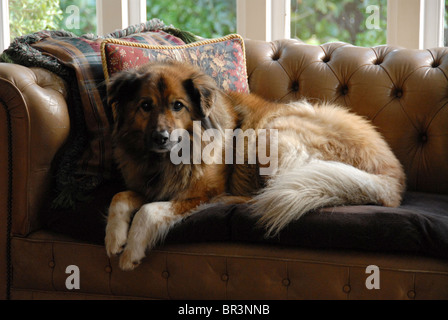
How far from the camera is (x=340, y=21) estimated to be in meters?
3.22

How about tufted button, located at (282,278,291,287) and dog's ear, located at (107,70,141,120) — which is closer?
tufted button, located at (282,278,291,287)

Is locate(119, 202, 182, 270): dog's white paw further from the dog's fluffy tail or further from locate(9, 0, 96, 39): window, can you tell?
locate(9, 0, 96, 39): window

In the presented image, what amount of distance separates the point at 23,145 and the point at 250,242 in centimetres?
93

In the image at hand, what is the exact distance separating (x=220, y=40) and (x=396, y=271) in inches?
53.2

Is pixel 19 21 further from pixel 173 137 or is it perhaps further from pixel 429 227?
pixel 429 227

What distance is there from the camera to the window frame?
9.73 ft

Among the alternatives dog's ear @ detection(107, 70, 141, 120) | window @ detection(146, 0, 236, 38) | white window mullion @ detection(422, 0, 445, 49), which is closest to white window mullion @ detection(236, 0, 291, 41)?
window @ detection(146, 0, 236, 38)

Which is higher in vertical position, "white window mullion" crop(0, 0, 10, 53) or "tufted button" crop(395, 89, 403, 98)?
"white window mullion" crop(0, 0, 10, 53)

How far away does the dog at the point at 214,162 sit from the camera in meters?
1.76

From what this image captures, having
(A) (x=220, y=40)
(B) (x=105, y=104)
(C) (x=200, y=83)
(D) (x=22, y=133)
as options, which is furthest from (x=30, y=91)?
(A) (x=220, y=40)

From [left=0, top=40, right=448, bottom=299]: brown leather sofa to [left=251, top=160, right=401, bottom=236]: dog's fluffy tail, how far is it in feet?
0.40

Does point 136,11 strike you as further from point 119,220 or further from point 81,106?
point 119,220

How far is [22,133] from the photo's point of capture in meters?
1.90
